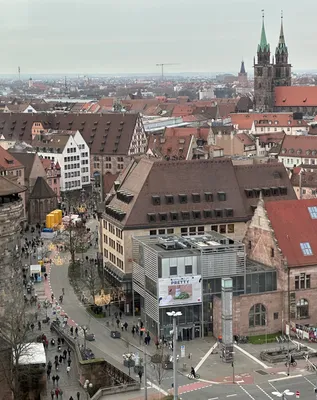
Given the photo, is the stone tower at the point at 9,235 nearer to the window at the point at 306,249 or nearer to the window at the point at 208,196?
the window at the point at 306,249

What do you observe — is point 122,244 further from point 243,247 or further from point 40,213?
point 40,213

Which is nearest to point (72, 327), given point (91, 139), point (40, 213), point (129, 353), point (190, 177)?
point (129, 353)

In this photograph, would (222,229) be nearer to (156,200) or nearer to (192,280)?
(156,200)

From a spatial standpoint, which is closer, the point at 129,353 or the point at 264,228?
the point at 129,353

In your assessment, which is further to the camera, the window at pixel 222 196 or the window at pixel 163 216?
the window at pixel 222 196

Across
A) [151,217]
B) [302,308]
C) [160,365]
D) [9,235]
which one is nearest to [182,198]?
[151,217]

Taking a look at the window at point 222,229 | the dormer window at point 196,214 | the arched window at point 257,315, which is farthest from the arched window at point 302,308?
the dormer window at point 196,214
